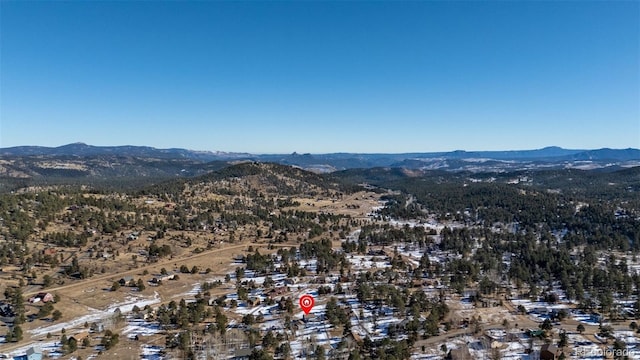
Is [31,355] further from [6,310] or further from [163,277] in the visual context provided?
[163,277]

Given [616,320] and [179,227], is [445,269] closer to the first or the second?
[616,320]

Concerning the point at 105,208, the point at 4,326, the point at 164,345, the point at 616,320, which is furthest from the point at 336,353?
the point at 105,208

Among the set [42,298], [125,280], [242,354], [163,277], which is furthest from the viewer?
[163,277]

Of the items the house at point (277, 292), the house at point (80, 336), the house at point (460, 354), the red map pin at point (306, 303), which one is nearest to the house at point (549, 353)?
the house at point (460, 354)

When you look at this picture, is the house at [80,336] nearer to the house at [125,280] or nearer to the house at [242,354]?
the house at [242,354]

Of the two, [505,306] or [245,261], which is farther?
[245,261]

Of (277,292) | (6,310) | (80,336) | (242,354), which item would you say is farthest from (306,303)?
(6,310)
